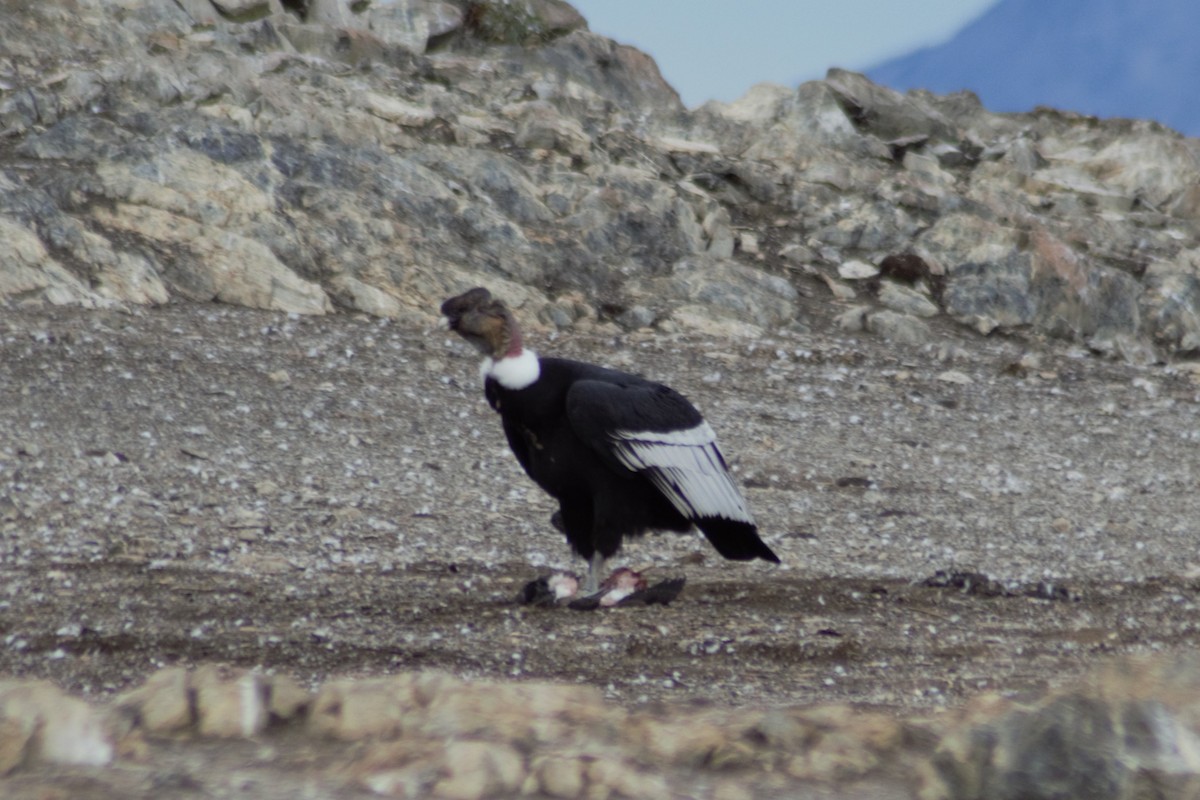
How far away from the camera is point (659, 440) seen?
23.6ft

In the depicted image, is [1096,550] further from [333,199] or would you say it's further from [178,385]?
[333,199]

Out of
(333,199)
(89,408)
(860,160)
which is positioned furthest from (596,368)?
(860,160)

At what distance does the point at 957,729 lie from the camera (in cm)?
338

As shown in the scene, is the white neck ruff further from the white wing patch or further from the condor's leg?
the condor's leg

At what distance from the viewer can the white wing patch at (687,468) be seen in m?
7.10

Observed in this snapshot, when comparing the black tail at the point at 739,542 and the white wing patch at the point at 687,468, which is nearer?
the white wing patch at the point at 687,468

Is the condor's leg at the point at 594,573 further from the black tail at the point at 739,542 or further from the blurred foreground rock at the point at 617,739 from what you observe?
the blurred foreground rock at the point at 617,739

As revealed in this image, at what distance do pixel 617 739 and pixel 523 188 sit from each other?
47.3 feet

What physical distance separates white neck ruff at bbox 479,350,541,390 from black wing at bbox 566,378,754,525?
0.71 ft

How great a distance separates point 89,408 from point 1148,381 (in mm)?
11303

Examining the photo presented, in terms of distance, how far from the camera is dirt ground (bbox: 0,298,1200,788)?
661 cm

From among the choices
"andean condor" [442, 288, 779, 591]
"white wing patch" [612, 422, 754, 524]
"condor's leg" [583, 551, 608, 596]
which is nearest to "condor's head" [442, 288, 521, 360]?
"andean condor" [442, 288, 779, 591]

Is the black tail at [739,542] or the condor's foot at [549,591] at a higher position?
the black tail at [739,542]

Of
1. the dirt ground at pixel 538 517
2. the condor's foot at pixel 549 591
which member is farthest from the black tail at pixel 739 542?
the condor's foot at pixel 549 591
